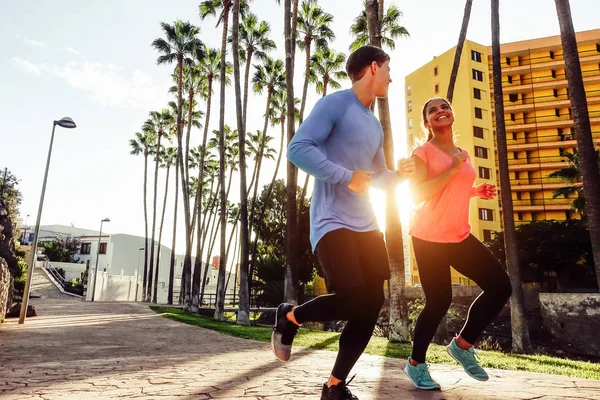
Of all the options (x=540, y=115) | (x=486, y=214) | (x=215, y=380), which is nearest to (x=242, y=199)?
(x=215, y=380)

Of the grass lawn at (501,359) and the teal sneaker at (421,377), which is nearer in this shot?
the teal sneaker at (421,377)

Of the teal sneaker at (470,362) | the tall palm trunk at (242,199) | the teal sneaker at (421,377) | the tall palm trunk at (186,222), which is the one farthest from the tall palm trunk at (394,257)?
the tall palm trunk at (186,222)

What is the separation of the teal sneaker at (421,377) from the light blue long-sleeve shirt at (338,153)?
128 cm

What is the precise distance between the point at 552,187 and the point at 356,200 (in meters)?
55.2

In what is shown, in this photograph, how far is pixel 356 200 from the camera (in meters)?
2.45

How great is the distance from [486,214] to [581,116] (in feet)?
120

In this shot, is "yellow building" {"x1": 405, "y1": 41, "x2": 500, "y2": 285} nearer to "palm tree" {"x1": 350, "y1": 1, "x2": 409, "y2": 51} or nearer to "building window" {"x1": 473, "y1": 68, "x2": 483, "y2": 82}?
"building window" {"x1": 473, "y1": 68, "x2": 483, "y2": 82}

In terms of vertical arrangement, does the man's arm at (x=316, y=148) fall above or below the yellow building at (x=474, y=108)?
below

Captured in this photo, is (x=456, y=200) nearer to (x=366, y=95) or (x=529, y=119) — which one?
(x=366, y=95)

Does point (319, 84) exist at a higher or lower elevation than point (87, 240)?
higher

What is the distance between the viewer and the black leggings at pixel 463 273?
297 centimetres

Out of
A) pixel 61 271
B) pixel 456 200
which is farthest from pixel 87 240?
pixel 456 200

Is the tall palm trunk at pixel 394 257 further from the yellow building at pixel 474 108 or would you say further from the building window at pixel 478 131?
the building window at pixel 478 131

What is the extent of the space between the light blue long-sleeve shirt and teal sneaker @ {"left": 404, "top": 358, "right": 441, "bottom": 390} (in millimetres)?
1277
